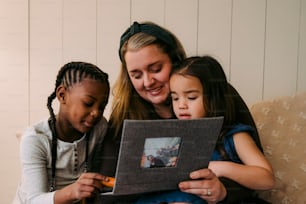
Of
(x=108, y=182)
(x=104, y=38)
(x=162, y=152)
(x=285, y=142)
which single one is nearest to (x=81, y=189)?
(x=108, y=182)

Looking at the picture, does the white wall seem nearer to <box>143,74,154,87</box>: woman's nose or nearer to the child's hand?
<box>143,74,154,87</box>: woman's nose

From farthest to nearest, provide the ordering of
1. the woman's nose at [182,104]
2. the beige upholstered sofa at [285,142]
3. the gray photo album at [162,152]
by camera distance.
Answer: the beige upholstered sofa at [285,142], the woman's nose at [182,104], the gray photo album at [162,152]

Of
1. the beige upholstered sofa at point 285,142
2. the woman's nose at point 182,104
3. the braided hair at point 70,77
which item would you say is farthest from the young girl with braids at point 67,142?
the beige upholstered sofa at point 285,142

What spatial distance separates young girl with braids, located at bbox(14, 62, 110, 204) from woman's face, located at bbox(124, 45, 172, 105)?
0.21 ft

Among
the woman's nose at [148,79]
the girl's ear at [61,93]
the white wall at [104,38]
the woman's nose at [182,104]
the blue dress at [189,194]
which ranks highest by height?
the white wall at [104,38]

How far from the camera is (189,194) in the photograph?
0.67m

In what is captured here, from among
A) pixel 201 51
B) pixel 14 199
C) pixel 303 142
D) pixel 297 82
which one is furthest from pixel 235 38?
pixel 14 199

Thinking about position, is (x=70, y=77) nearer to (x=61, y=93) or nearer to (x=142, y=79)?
(x=61, y=93)

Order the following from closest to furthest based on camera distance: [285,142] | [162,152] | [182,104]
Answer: [162,152] → [182,104] → [285,142]

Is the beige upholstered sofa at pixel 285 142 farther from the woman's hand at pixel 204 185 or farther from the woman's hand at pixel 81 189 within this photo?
the woman's hand at pixel 81 189

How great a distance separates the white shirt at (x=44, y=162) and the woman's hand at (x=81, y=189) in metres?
0.02

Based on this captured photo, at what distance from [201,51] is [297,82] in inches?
9.4

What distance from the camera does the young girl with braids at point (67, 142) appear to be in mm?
656

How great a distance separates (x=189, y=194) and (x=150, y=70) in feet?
0.77
